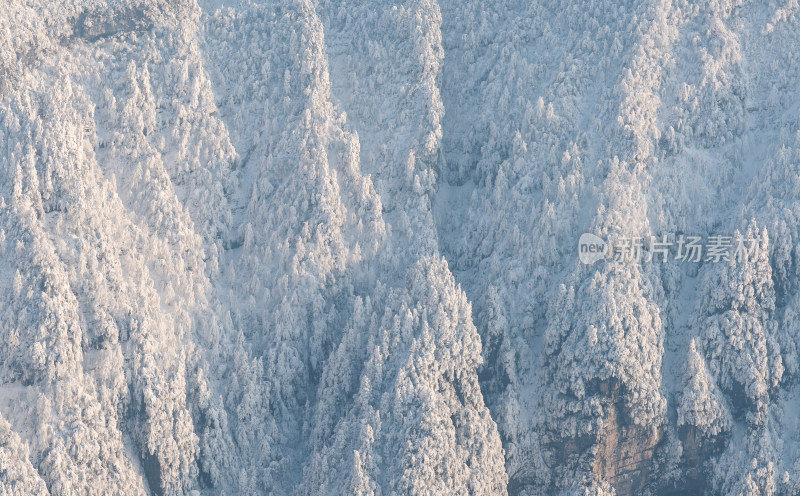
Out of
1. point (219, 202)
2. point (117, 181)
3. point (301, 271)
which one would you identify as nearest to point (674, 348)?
point (301, 271)

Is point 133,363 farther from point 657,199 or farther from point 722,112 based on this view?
point 722,112

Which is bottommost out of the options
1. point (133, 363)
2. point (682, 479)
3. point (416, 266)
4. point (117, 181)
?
point (682, 479)

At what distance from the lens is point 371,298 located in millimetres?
185125

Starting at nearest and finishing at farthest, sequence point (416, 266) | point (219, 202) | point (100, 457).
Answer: point (100, 457) < point (416, 266) < point (219, 202)

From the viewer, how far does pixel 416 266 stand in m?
180

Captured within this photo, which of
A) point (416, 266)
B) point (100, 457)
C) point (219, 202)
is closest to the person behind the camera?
point (100, 457)

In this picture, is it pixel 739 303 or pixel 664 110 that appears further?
pixel 664 110

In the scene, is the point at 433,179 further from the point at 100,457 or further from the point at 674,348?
the point at 100,457

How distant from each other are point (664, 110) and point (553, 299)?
34.1m

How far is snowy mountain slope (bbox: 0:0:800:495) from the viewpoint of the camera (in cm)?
17312

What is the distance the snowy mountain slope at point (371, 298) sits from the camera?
6816 inches

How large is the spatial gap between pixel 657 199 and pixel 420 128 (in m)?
34.3

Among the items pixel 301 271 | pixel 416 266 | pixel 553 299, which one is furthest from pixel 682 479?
pixel 301 271

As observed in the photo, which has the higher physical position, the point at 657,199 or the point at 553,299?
the point at 657,199
